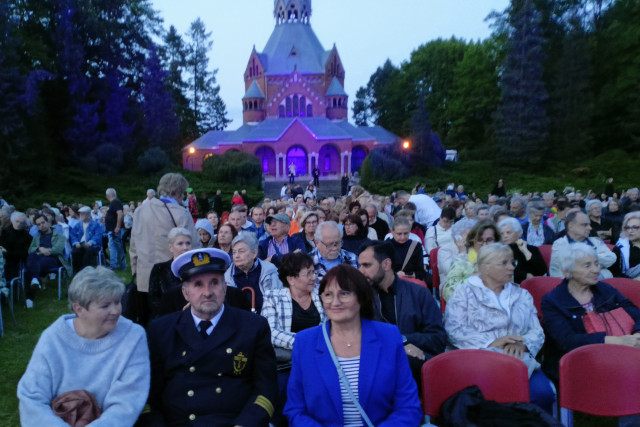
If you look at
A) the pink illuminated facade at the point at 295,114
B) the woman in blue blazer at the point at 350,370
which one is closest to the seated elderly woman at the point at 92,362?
the woman in blue blazer at the point at 350,370

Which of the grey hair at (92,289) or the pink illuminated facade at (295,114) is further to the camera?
the pink illuminated facade at (295,114)

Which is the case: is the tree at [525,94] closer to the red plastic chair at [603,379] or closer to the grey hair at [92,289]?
the red plastic chair at [603,379]

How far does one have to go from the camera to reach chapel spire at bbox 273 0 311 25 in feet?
171

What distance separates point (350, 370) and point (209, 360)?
A: 858 mm

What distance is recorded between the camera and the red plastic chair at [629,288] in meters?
4.66

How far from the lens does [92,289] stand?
2697 millimetres

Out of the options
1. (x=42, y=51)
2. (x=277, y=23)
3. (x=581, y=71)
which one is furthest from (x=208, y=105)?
(x=581, y=71)

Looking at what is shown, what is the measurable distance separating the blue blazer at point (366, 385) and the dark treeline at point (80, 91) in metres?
25.4

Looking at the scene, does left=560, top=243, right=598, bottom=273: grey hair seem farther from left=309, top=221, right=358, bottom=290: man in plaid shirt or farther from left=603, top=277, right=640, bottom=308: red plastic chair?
left=309, top=221, right=358, bottom=290: man in plaid shirt

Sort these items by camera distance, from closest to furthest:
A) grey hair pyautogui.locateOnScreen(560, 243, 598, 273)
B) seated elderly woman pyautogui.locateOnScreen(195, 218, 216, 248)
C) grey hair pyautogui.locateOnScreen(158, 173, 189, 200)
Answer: grey hair pyautogui.locateOnScreen(560, 243, 598, 273), grey hair pyautogui.locateOnScreen(158, 173, 189, 200), seated elderly woman pyautogui.locateOnScreen(195, 218, 216, 248)

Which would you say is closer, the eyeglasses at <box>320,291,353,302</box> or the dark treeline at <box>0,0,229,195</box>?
the eyeglasses at <box>320,291,353,302</box>

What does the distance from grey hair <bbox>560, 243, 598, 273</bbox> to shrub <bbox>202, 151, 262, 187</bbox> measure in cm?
2775

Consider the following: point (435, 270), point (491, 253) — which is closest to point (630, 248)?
point (435, 270)

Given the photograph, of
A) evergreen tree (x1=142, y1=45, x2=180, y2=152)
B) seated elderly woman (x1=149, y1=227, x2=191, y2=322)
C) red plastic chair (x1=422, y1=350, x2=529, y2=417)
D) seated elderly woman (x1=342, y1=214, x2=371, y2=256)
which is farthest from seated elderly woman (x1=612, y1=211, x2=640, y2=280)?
evergreen tree (x1=142, y1=45, x2=180, y2=152)
